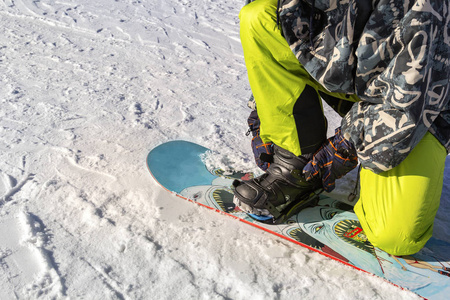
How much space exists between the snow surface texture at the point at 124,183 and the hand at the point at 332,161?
34 centimetres

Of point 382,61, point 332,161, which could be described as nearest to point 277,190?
point 332,161

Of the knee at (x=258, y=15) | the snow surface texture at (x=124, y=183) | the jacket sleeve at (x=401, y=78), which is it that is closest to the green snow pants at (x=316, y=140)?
the knee at (x=258, y=15)

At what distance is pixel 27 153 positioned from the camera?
88.4 inches

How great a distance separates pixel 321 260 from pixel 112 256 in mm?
826

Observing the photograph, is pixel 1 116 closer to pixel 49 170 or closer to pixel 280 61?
pixel 49 170

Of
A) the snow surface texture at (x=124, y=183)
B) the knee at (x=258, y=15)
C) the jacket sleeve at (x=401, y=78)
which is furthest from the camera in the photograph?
the knee at (x=258, y=15)

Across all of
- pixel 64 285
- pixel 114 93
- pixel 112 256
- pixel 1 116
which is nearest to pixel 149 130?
pixel 114 93

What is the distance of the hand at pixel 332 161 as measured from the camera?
167cm

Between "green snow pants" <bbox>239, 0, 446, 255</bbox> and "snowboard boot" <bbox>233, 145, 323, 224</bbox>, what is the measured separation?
0.22ft

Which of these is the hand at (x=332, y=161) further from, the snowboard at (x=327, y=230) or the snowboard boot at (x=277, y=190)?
the snowboard at (x=327, y=230)

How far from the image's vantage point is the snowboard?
→ 4.97 feet

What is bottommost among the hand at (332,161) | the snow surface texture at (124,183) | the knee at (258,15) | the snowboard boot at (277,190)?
the snow surface texture at (124,183)

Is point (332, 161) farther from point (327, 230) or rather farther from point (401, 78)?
point (401, 78)

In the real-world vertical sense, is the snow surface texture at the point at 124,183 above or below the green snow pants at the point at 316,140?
below
